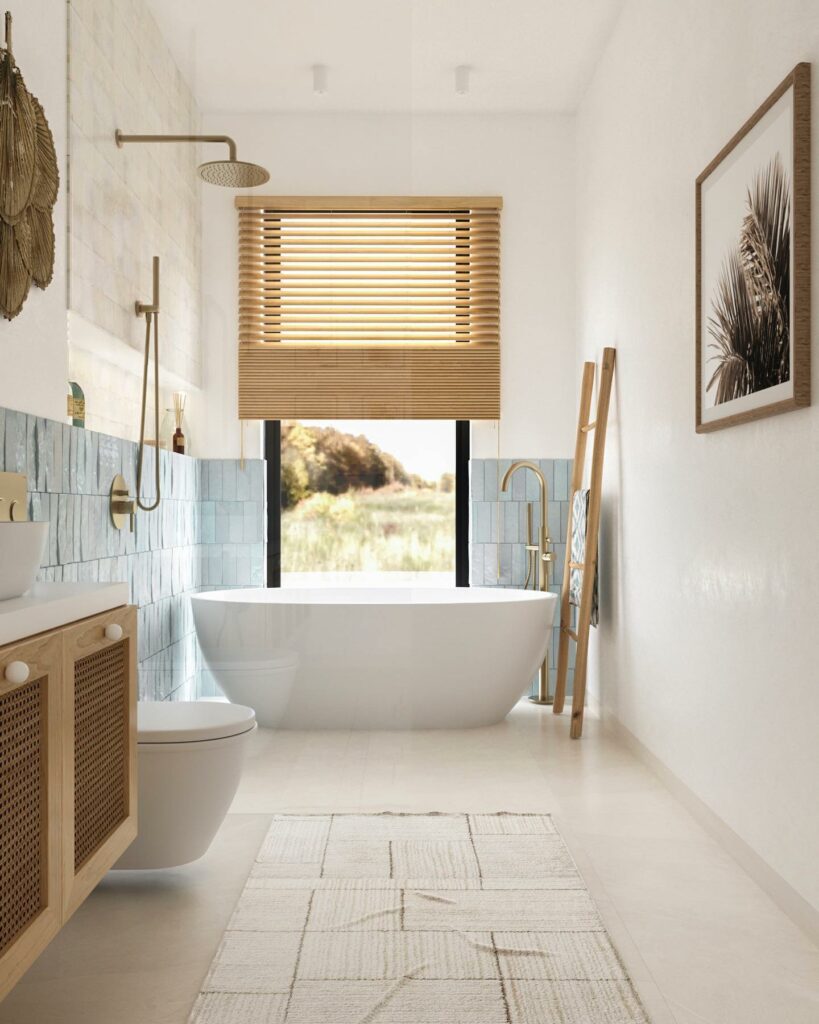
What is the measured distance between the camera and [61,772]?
1819 mm

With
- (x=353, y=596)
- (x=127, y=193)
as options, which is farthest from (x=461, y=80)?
(x=353, y=596)

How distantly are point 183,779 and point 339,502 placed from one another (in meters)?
1.05

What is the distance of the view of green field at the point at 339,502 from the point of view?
3.23m

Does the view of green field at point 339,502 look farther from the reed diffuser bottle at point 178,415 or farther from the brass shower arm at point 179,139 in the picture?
the brass shower arm at point 179,139

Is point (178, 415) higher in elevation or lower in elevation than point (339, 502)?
higher

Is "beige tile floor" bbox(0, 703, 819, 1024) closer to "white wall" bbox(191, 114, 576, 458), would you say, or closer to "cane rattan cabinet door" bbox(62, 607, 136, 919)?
"cane rattan cabinet door" bbox(62, 607, 136, 919)

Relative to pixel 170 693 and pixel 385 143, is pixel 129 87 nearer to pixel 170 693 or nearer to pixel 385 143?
pixel 385 143

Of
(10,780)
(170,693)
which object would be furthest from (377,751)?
(10,780)

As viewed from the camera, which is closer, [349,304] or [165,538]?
[165,538]

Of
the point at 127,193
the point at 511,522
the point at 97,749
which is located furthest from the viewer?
the point at 511,522

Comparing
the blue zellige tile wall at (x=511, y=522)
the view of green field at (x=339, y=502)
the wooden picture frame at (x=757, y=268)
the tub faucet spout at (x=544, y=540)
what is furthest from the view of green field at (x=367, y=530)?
the tub faucet spout at (x=544, y=540)

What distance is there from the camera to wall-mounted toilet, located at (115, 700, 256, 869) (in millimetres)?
2557

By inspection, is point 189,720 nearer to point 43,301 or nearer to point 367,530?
point 367,530

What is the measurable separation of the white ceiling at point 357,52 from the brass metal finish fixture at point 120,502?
3.93ft
